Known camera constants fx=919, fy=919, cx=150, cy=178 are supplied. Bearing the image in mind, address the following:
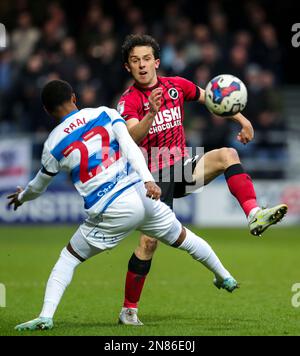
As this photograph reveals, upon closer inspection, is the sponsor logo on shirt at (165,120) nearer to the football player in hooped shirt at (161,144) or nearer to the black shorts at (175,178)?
the football player in hooped shirt at (161,144)

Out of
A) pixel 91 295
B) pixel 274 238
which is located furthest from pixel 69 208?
pixel 91 295

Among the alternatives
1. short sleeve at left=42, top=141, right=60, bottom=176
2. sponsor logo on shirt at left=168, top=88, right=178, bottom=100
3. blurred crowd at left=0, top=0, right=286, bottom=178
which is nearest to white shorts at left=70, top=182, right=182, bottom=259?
short sleeve at left=42, top=141, right=60, bottom=176

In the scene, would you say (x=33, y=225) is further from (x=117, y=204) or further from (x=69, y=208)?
(x=117, y=204)

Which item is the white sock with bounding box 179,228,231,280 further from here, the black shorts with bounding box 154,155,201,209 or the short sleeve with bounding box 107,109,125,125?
the short sleeve with bounding box 107,109,125,125

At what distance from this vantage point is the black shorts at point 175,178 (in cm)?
819

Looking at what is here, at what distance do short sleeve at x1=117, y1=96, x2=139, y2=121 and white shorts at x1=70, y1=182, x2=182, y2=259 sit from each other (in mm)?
793

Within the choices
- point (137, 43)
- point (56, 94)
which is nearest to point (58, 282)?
point (56, 94)

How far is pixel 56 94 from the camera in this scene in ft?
23.6

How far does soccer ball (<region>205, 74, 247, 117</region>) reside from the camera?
25.7 feet

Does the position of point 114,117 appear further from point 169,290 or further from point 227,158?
point 169,290

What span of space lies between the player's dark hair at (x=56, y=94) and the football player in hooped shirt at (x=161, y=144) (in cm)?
73

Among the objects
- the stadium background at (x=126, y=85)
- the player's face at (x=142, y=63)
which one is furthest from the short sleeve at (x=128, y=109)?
the stadium background at (x=126, y=85)

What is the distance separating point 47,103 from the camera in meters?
7.24

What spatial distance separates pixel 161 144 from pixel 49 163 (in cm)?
130
